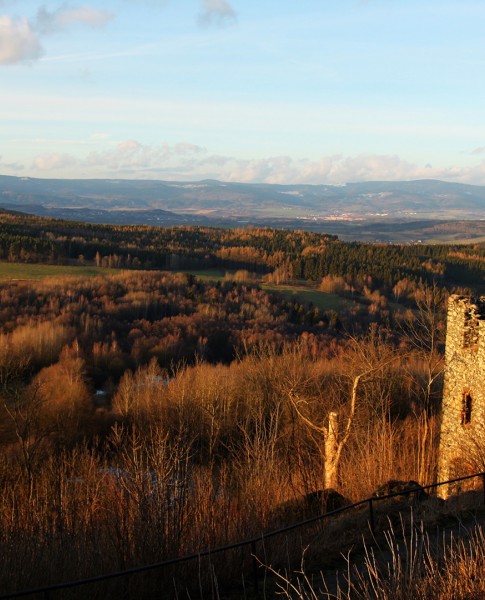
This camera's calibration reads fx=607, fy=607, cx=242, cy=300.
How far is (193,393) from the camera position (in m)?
33.8

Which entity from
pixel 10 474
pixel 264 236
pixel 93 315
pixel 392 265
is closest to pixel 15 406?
pixel 10 474

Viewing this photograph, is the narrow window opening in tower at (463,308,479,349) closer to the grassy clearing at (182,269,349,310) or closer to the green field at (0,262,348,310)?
the grassy clearing at (182,269,349,310)

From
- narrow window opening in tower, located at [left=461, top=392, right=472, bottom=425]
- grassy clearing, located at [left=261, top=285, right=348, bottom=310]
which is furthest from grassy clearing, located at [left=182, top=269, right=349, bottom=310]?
narrow window opening in tower, located at [left=461, top=392, right=472, bottom=425]

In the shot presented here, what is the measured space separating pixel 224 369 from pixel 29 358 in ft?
43.2

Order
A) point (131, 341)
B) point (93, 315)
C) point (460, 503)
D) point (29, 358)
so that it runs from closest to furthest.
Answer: point (460, 503)
point (29, 358)
point (131, 341)
point (93, 315)

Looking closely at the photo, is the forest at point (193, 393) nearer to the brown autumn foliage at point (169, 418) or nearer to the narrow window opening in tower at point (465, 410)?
the brown autumn foliage at point (169, 418)

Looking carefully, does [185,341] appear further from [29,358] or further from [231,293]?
[231,293]

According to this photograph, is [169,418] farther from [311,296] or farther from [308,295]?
[311,296]

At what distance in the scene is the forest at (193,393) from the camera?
10930 mm

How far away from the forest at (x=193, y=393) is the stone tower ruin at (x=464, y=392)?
2.80 metres

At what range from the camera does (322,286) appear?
90.5 m

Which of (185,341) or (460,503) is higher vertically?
(460,503)

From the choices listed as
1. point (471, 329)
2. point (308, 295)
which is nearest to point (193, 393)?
point (471, 329)

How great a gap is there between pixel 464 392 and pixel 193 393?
19.8 meters
